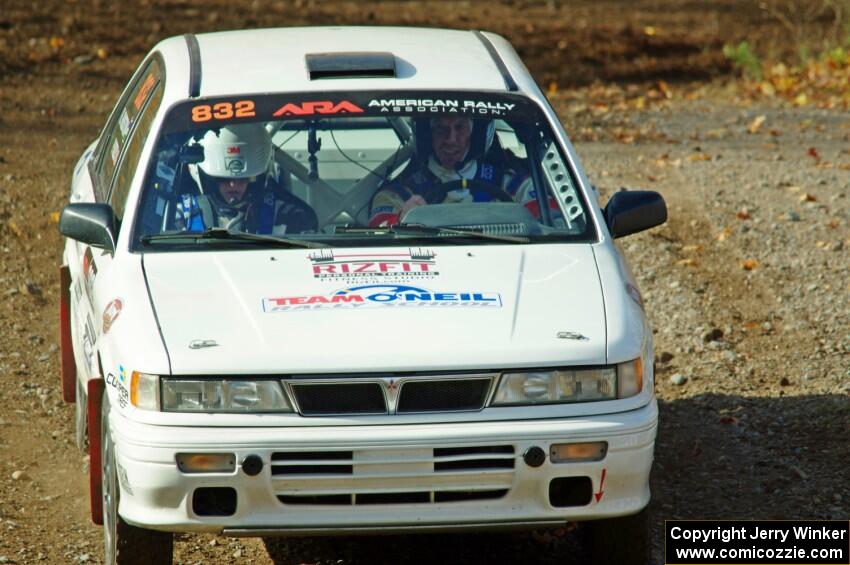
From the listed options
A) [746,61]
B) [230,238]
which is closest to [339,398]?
[230,238]

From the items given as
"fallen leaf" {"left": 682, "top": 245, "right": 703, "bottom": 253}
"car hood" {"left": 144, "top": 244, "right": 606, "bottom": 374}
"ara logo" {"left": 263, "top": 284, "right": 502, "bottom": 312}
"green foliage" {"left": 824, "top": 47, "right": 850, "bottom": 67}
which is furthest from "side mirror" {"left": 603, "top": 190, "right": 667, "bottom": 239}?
"green foliage" {"left": 824, "top": 47, "right": 850, "bottom": 67}

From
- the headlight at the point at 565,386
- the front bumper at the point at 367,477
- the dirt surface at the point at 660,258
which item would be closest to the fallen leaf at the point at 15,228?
the dirt surface at the point at 660,258

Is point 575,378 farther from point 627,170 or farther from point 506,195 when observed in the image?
point 627,170

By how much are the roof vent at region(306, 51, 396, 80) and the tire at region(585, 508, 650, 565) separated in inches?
81.3

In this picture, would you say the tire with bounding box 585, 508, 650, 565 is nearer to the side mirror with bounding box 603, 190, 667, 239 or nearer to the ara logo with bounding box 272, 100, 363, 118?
the side mirror with bounding box 603, 190, 667, 239

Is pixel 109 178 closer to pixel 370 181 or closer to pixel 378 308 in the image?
pixel 370 181

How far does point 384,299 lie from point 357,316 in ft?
0.48

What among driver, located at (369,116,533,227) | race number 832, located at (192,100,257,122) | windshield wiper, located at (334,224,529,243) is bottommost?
windshield wiper, located at (334,224,529,243)

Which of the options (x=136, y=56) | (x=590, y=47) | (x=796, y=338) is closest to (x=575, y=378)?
(x=796, y=338)

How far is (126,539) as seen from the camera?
448 cm

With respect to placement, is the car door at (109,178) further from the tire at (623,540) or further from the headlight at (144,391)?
the tire at (623,540)

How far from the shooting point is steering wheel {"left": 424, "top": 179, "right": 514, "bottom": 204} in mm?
5398

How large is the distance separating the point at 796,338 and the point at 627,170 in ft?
12.0

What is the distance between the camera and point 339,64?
5641mm
